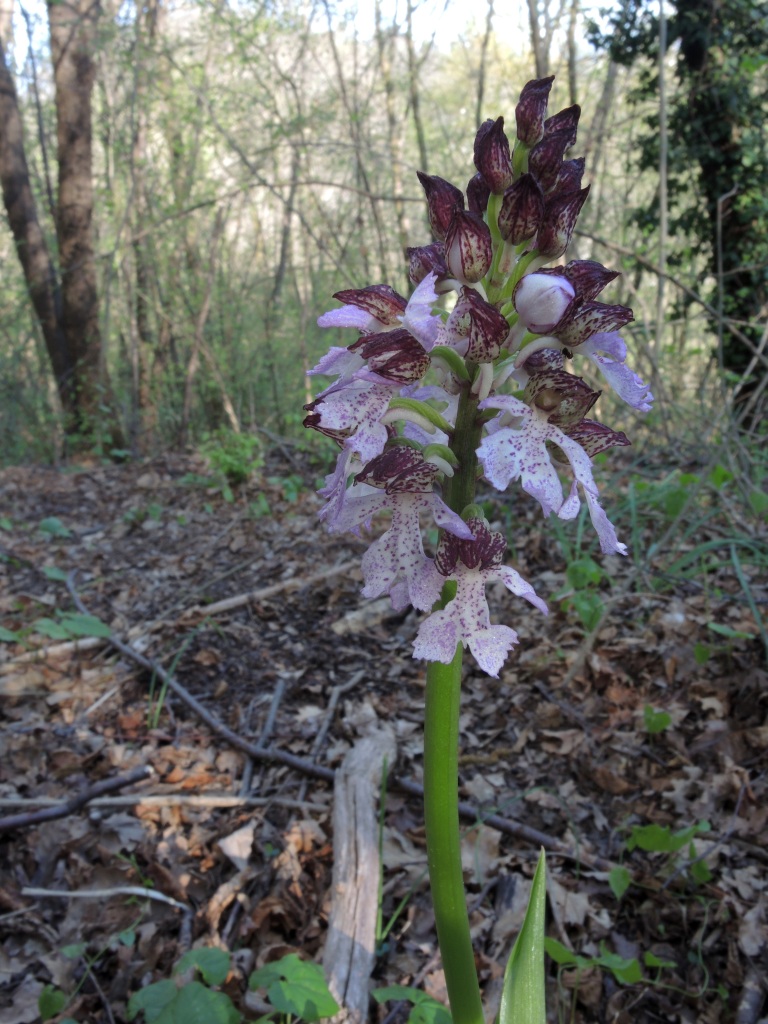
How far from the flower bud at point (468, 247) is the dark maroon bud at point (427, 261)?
0.08 feet

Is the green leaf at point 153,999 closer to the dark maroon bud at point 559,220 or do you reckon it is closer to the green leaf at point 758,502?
the dark maroon bud at point 559,220

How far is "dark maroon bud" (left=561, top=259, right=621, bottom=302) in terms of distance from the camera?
115 cm

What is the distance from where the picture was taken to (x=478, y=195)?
1250 millimetres

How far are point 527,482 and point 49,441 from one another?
456 inches

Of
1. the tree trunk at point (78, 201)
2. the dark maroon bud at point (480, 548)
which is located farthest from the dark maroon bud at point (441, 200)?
the tree trunk at point (78, 201)

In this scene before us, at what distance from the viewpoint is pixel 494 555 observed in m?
1.16

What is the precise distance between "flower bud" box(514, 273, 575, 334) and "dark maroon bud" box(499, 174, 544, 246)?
89mm

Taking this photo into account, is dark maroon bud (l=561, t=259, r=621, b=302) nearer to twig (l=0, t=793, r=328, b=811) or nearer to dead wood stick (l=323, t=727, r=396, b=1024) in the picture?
dead wood stick (l=323, t=727, r=396, b=1024)

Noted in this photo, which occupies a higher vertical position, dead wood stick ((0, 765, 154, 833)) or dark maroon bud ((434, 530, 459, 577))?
dark maroon bud ((434, 530, 459, 577))


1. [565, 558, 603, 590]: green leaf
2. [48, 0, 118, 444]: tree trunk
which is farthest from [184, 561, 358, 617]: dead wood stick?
[48, 0, 118, 444]: tree trunk

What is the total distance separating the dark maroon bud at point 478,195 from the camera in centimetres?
124

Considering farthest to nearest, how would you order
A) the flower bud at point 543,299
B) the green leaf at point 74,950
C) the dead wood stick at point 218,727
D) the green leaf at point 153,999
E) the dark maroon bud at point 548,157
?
the dead wood stick at point 218,727 → the green leaf at point 74,950 → the green leaf at point 153,999 → the dark maroon bud at point 548,157 → the flower bud at point 543,299

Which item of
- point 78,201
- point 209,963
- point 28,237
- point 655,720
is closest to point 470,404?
point 209,963

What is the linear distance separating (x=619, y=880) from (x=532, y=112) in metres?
1.86
